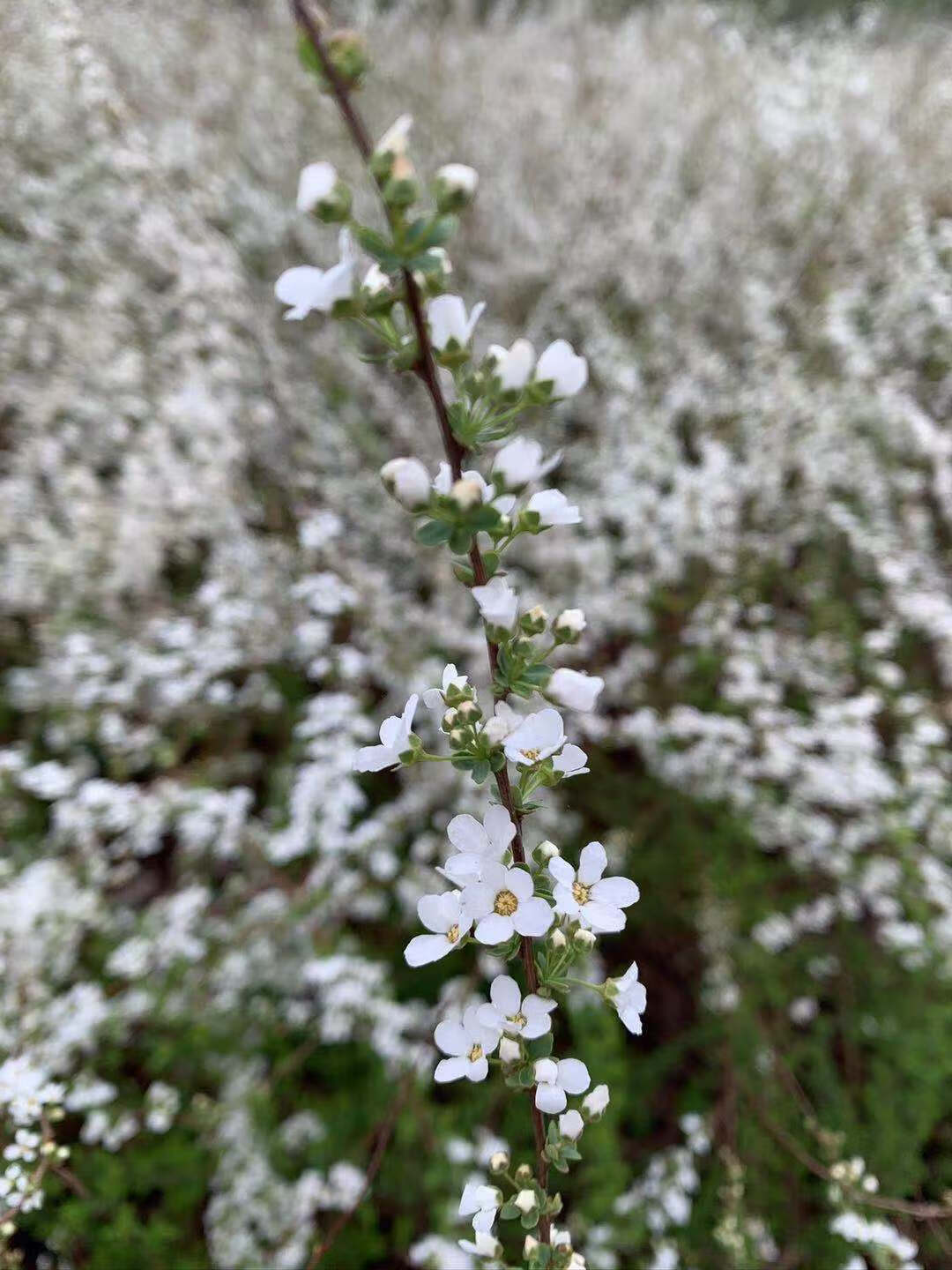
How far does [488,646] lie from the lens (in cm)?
92

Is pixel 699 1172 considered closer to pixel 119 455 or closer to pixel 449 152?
pixel 119 455

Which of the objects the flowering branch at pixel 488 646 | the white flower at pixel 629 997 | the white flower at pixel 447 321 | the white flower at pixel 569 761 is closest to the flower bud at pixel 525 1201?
the flowering branch at pixel 488 646

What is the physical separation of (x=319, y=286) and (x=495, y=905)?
722 millimetres

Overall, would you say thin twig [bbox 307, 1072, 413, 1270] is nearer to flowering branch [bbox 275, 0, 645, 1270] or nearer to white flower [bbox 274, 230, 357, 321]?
flowering branch [bbox 275, 0, 645, 1270]

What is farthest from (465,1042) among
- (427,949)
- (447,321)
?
(447,321)

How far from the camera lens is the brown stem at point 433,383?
2.31 ft

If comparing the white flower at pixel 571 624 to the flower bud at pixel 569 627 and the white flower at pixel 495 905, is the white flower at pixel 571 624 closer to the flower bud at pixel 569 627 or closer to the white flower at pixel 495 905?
the flower bud at pixel 569 627

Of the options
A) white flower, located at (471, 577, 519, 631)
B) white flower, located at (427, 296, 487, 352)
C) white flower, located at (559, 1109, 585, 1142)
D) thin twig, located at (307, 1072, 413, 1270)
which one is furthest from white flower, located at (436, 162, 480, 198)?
thin twig, located at (307, 1072, 413, 1270)

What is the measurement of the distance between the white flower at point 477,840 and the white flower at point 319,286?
578 millimetres

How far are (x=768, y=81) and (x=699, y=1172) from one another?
6.58m

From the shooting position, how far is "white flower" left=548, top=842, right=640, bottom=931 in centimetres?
90

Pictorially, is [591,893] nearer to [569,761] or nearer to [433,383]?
[569,761]

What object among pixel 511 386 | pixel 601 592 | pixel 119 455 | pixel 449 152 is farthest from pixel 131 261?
pixel 511 386

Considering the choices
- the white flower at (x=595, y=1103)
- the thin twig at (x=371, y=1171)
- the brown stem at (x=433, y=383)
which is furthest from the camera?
the thin twig at (x=371, y=1171)
